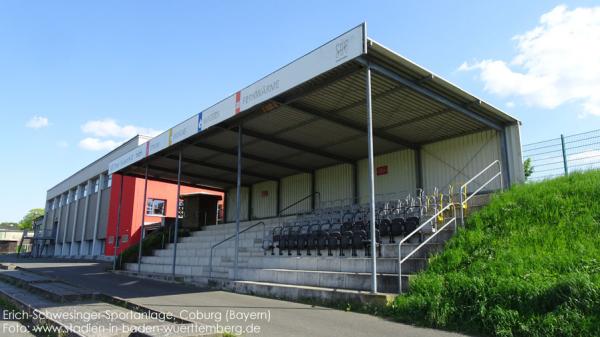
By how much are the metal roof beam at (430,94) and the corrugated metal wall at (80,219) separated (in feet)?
130

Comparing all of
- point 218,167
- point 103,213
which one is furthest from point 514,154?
point 103,213

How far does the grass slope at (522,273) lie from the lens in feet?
18.2

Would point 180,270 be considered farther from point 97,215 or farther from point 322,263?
point 97,215

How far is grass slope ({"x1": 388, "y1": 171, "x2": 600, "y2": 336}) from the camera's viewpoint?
555 centimetres

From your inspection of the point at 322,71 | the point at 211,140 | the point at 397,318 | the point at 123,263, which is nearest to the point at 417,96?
the point at 322,71

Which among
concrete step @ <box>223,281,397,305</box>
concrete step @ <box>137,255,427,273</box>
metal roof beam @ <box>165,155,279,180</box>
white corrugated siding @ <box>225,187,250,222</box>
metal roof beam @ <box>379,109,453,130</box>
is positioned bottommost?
concrete step @ <box>223,281,397,305</box>

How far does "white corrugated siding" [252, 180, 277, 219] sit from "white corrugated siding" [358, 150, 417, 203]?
6.34 m

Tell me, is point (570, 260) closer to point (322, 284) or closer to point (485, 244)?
point (485, 244)

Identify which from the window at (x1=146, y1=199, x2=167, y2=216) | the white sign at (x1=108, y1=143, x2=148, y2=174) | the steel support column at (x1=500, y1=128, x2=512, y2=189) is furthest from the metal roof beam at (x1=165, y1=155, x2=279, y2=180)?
the window at (x1=146, y1=199, x2=167, y2=216)

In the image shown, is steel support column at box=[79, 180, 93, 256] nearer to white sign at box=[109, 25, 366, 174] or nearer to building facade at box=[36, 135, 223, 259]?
building facade at box=[36, 135, 223, 259]

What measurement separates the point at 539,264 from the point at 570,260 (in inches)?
16.5

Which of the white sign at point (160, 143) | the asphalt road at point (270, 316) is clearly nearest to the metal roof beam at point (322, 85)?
the asphalt road at point (270, 316)

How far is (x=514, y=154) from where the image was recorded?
527 inches

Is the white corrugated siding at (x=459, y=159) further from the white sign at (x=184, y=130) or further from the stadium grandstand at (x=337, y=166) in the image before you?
the white sign at (x=184, y=130)
